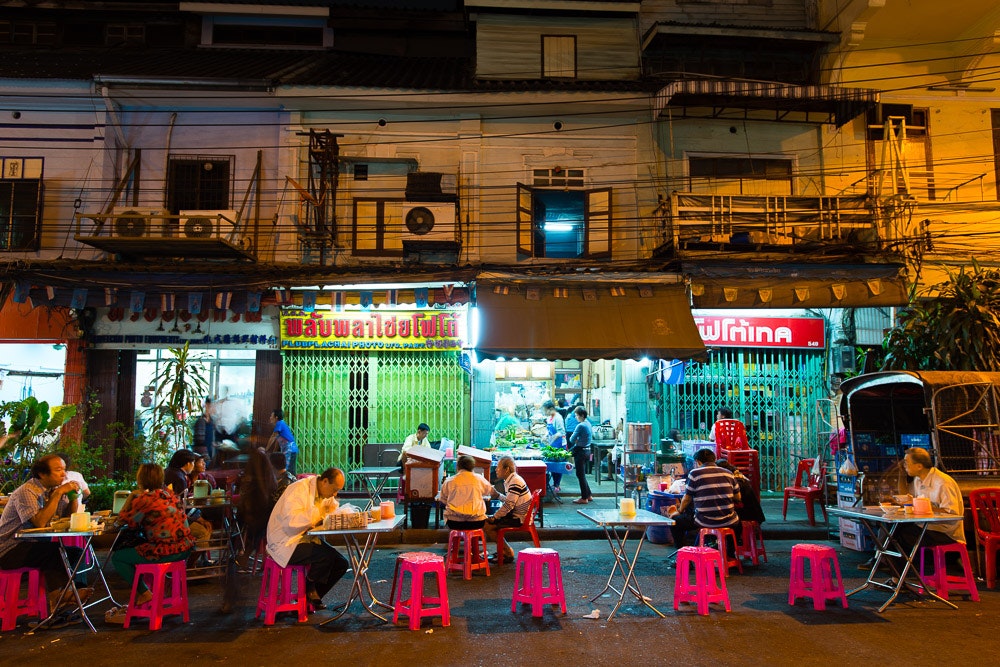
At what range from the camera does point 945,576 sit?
776cm

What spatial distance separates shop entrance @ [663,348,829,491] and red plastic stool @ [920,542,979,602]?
267 inches

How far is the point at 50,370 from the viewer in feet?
46.1

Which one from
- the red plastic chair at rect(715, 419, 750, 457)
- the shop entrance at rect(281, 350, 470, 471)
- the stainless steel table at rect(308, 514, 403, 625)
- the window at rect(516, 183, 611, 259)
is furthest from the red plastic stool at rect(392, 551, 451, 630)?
the window at rect(516, 183, 611, 259)

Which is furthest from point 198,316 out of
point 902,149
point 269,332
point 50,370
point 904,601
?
point 902,149

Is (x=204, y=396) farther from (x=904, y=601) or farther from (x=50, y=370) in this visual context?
(x=904, y=601)

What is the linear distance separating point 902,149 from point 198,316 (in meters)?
14.9

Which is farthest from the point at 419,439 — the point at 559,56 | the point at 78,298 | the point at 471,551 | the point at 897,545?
the point at 559,56

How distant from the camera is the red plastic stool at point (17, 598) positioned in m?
6.82

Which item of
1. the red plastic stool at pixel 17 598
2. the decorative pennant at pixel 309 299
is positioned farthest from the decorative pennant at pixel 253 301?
the red plastic stool at pixel 17 598

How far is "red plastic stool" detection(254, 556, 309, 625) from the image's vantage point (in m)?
6.93

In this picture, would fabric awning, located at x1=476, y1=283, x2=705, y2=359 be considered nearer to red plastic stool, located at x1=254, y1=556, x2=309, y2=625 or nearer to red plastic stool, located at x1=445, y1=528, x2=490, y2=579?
red plastic stool, located at x1=445, y1=528, x2=490, y2=579

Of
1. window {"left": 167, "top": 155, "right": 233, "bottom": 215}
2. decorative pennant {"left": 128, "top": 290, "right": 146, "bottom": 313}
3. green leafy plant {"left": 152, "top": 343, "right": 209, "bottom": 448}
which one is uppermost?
window {"left": 167, "top": 155, "right": 233, "bottom": 215}

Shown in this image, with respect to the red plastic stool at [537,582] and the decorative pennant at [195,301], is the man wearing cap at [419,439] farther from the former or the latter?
the red plastic stool at [537,582]

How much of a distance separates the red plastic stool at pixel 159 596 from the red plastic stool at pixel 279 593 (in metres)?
0.76
